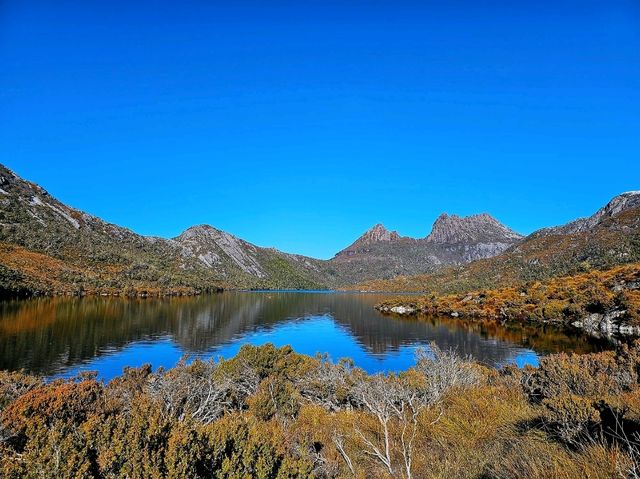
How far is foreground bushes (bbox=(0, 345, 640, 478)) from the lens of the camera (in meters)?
4.16

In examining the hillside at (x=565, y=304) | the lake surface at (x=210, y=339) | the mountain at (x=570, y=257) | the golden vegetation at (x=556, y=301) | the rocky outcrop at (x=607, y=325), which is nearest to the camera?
the lake surface at (x=210, y=339)

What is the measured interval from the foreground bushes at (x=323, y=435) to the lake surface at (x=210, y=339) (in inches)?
1007

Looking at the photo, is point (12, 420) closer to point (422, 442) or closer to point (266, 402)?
point (422, 442)

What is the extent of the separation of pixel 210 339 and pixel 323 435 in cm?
5063

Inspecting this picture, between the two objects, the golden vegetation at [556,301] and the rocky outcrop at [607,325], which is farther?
the golden vegetation at [556,301]

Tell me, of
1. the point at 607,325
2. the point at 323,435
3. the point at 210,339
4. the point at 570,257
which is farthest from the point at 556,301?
the point at 570,257

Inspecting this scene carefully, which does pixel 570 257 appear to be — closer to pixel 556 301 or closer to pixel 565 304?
pixel 556 301

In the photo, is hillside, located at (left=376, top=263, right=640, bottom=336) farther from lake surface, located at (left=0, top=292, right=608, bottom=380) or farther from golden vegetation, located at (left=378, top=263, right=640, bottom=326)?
lake surface, located at (left=0, top=292, right=608, bottom=380)

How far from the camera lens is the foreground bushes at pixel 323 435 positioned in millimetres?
4160

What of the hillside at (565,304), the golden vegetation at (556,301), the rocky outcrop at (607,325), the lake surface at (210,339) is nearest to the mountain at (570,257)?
the golden vegetation at (556,301)

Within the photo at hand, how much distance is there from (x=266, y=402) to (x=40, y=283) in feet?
392

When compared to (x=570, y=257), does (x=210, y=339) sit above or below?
below

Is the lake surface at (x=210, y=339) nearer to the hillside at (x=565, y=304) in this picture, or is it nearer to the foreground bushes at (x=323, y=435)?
the hillside at (x=565, y=304)

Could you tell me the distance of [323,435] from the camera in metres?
10.6
